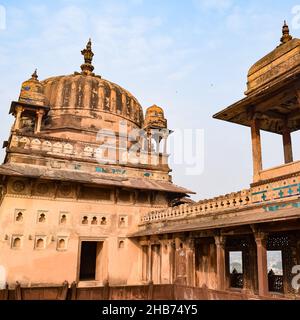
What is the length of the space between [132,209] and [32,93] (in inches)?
310

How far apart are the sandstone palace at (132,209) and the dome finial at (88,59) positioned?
321 cm

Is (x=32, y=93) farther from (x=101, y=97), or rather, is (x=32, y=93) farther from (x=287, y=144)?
(x=287, y=144)

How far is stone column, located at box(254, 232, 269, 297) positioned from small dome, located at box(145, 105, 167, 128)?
11.4 meters

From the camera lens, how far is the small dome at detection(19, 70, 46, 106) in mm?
17094

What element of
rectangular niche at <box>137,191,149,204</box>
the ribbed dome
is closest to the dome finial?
the ribbed dome

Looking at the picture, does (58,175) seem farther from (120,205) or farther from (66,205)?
(120,205)

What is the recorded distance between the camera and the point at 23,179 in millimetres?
14414

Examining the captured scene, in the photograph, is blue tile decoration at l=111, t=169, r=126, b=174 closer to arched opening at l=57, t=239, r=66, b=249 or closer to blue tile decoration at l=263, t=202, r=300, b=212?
arched opening at l=57, t=239, r=66, b=249

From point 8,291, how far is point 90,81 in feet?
46.2

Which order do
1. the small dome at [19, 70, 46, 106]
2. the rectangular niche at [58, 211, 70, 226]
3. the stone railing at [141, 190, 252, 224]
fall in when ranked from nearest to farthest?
the stone railing at [141, 190, 252, 224] < the rectangular niche at [58, 211, 70, 226] < the small dome at [19, 70, 46, 106]

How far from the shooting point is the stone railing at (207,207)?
33.4 feet

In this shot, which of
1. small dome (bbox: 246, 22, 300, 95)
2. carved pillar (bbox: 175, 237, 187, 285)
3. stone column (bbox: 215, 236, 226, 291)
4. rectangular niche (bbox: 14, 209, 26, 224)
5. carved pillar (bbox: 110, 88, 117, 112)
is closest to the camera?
small dome (bbox: 246, 22, 300, 95)

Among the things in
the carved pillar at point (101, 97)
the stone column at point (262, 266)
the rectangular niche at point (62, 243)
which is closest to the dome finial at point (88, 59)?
the carved pillar at point (101, 97)

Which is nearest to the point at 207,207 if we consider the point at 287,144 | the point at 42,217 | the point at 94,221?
the point at 287,144
